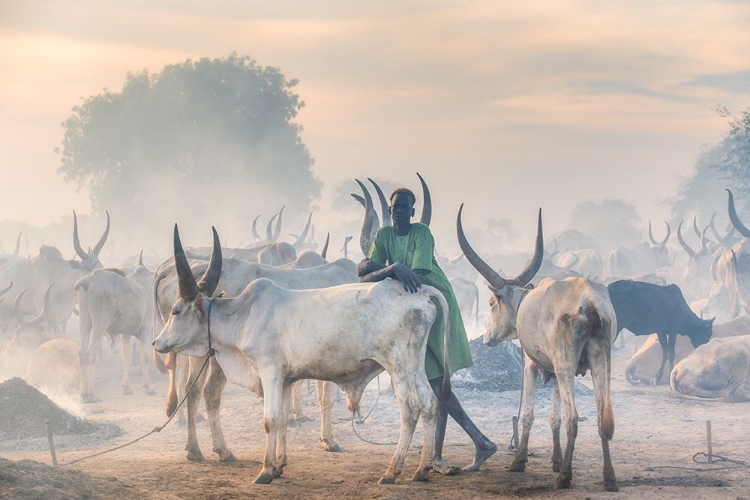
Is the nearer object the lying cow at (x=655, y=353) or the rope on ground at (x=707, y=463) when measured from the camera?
the rope on ground at (x=707, y=463)

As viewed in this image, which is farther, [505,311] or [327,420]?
[327,420]

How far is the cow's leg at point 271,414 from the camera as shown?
8008 millimetres

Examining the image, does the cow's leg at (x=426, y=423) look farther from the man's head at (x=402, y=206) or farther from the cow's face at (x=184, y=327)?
the cow's face at (x=184, y=327)

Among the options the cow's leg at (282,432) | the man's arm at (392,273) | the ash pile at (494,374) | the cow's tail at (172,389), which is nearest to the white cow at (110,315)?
the cow's tail at (172,389)

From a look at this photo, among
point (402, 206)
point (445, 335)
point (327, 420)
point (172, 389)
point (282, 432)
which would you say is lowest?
point (327, 420)

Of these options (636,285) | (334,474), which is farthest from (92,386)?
(636,285)

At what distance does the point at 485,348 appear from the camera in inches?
580

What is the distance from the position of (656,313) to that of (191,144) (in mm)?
45412

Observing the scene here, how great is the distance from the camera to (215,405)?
368 inches

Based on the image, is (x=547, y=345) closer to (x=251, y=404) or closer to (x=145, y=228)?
(x=251, y=404)

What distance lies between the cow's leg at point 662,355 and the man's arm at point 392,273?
8.47m

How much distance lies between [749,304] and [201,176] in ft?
137

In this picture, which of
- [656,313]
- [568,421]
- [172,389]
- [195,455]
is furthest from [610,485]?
[656,313]

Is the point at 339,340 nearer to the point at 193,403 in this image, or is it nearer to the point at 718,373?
the point at 193,403
